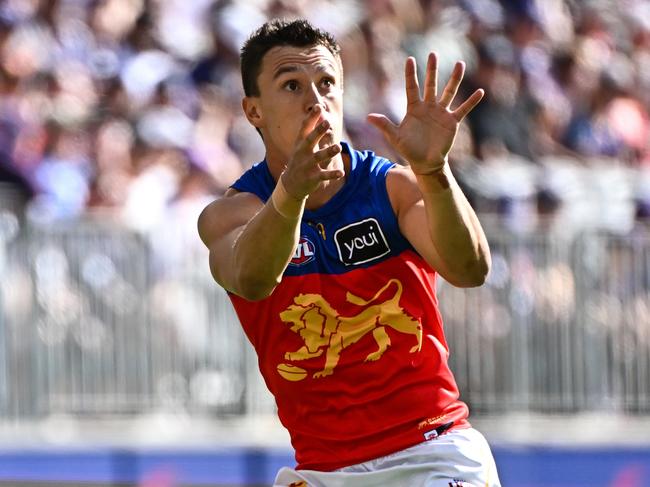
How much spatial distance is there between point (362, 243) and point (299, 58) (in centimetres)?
72

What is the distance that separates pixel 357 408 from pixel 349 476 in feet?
0.82

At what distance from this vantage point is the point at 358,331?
5.14m

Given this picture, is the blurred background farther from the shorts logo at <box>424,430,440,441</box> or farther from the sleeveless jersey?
the shorts logo at <box>424,430,440,441</box>

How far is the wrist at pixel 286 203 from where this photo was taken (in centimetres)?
460

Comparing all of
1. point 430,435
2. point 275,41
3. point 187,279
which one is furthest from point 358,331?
point 187,279

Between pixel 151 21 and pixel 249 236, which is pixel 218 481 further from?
pixel 249 236

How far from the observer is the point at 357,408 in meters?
5.19

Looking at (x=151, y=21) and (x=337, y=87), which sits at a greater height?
(x=151, y=21)

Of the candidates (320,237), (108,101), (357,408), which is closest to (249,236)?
(320,237)

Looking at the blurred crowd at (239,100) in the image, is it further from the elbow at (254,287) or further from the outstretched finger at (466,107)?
the outstretched finger at (466,107)

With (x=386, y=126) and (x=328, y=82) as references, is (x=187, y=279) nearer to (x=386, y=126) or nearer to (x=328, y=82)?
(x=328, y=82)

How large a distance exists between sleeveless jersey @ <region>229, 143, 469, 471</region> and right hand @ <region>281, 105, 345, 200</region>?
0.65m

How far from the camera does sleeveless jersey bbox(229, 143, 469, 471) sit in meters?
5.16

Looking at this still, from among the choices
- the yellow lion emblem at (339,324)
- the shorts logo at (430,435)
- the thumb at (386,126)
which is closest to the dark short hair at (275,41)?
the thumb at (386,126)
